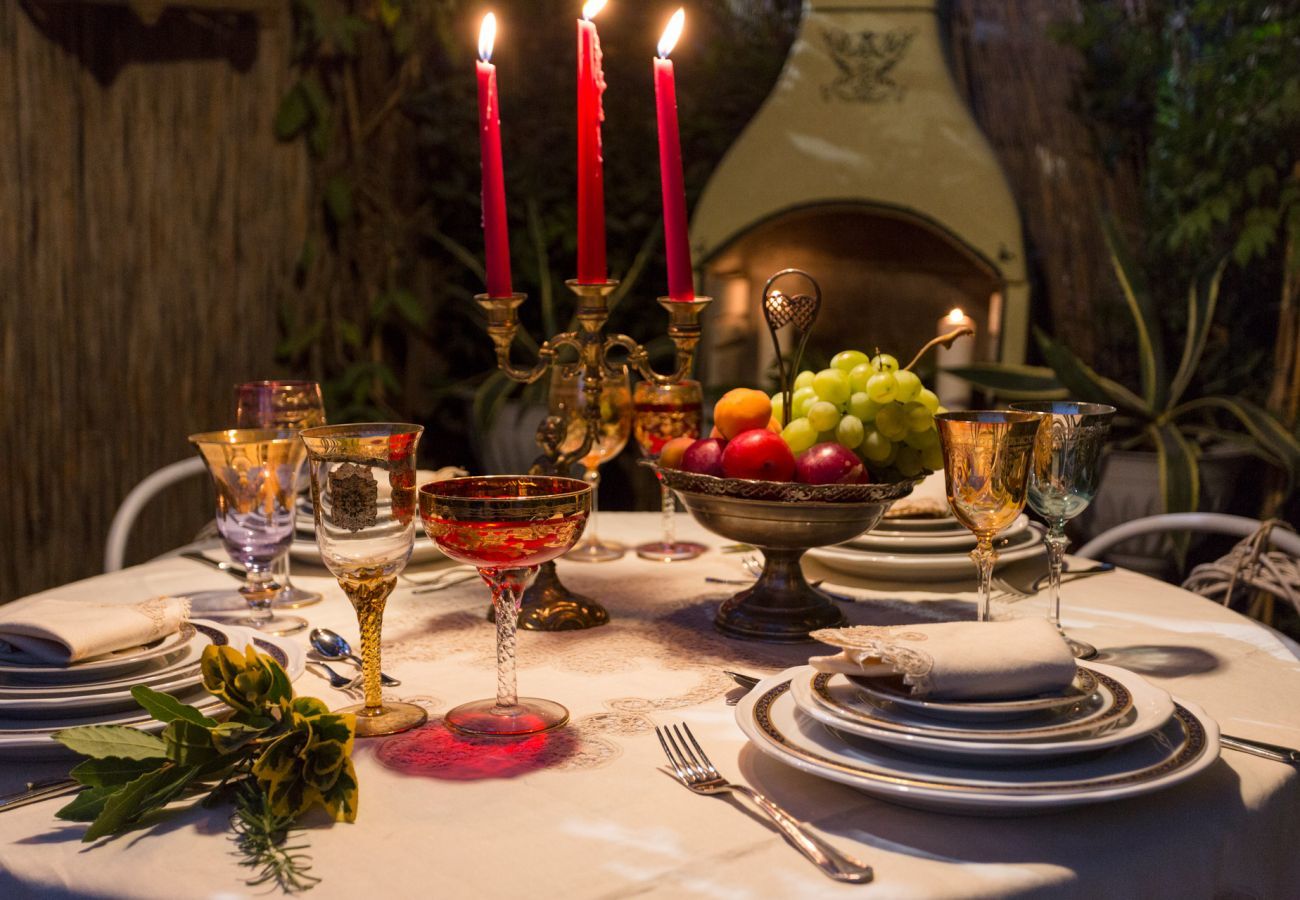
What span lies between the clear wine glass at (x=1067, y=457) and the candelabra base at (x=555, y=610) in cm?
43

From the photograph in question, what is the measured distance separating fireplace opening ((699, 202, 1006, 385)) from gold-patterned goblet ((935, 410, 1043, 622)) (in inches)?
96.3

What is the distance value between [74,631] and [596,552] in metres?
0.72

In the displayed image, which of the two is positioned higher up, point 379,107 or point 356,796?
point 379,107

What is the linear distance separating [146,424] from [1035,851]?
2.73m

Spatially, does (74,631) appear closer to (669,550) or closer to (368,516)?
(368,516)

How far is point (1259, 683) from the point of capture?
3.46 ft

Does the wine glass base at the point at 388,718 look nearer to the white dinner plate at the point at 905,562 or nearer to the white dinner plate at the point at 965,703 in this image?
the white dinner plate at the point at 965,703

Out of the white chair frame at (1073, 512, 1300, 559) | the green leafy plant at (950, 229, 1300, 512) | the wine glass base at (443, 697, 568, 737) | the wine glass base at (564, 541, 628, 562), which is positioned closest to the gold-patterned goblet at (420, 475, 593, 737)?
the wine glass base at (443, 697, 568, 737)

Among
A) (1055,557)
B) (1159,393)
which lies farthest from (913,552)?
(1159,393)

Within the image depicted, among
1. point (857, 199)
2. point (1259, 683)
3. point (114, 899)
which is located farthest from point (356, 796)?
point (857, 199)

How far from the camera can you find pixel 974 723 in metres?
0.81

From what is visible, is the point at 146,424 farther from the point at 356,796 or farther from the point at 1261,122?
the point at 1261,122

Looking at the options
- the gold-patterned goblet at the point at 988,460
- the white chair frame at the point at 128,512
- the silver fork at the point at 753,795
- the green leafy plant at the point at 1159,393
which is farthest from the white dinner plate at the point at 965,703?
the green leafy plant at the point at 1159,393

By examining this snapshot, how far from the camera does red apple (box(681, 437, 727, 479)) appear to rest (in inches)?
46.5
